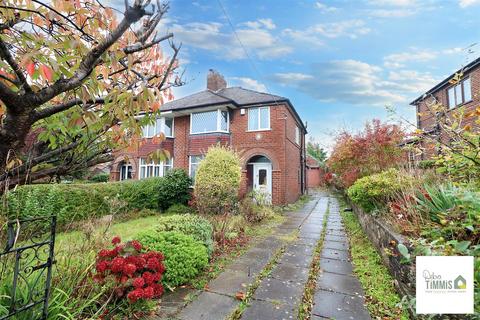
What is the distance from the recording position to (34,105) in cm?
145

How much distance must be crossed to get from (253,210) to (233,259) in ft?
14.6

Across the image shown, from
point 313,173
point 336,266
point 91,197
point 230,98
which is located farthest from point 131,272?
point 313,173

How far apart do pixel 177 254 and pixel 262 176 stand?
10435 mm

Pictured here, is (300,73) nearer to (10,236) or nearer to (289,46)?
(289,46)

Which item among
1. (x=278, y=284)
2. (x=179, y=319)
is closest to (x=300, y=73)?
(x=278, y=284)

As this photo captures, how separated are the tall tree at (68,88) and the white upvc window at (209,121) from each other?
443 inches

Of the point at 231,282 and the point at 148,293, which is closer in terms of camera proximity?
the point at 148,293

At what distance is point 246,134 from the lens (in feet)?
45.5

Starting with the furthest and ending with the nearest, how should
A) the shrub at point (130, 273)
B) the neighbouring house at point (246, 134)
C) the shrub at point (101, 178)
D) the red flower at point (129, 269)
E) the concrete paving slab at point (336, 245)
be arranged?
the shrub at point (101, 178)
the neighbouring house at point (246, 134)
the concrete paving slab at point (336, 245)
the red flower at point (129, 269)
the shrub at point (130, 273)

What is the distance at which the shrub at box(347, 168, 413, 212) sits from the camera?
17.8 feet

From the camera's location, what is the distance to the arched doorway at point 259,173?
13.7 metres

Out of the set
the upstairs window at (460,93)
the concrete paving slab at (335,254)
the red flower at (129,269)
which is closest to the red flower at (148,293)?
the red flower at (129,269)

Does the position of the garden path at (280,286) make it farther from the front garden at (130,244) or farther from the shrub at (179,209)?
the shrub at (179,209)

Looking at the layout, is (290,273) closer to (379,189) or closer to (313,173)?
(379,189)
